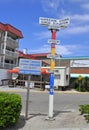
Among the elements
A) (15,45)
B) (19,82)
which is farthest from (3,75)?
(15,45)

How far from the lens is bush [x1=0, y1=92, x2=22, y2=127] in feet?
31.7

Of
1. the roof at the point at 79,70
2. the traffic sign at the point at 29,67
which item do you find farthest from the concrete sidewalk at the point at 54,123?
the roof at the point at 79,70

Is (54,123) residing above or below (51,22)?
below

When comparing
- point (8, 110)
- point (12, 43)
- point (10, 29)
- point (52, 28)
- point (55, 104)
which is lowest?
point (55, 104)

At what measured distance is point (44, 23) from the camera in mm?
12180

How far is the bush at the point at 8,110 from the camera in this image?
966 cm

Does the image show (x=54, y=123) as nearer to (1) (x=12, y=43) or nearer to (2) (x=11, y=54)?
(2) (x=11, y=54)

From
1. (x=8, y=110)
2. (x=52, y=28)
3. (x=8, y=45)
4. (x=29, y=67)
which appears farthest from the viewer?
(x=8, y=45)

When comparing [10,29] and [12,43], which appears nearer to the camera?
[10,29]

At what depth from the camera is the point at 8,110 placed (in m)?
9.77

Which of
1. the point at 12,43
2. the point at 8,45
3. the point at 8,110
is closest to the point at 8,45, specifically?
the point at 8,45

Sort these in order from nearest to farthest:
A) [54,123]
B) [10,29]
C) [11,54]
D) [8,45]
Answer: [54,123]
[10,29]
[8,45]
[11,54]

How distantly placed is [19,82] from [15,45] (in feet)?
54.3

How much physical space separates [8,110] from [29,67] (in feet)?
8.83
